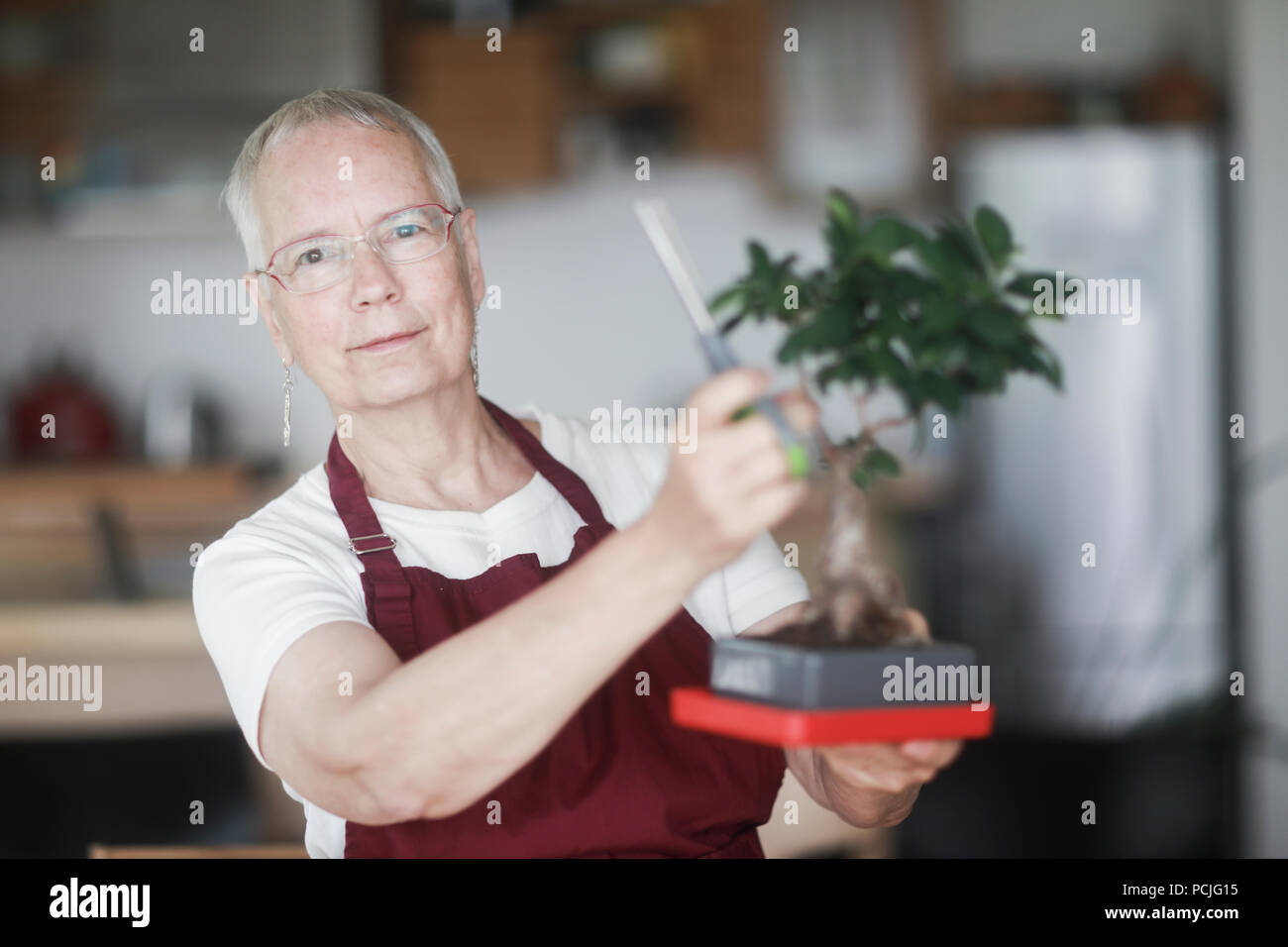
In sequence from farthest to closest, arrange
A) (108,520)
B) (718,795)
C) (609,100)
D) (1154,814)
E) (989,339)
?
(609,100) → (108,520) → (1154,814) → (718,795) → (989,339)

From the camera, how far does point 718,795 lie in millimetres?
1003

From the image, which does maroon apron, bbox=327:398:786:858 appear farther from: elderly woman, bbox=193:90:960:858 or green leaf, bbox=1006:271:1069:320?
green leaf, bbox=1006:271:1069:320

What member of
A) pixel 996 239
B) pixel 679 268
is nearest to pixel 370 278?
pixel 679 268

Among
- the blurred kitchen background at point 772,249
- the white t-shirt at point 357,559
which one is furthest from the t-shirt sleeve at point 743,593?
the blurred kitchen background at point 772,249

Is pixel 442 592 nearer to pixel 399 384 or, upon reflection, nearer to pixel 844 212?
pixel 399 384

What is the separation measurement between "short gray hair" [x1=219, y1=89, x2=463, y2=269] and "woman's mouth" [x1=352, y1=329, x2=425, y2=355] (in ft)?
0.34

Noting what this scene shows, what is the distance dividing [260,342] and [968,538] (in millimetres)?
1915

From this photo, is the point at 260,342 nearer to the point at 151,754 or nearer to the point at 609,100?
the point at 609,100

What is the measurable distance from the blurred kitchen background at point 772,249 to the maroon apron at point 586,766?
5.51ft

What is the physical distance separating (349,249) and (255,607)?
0.85ft

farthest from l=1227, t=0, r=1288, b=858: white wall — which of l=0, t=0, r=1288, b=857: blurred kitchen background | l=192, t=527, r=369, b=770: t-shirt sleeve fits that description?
l=192, t=527, r=369, b=770: t-shirt sleeve

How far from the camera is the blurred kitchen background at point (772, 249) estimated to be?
3.03 m

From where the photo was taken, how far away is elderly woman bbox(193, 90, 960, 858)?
2.52 feet

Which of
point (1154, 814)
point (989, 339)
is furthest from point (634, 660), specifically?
point (1154, 814)
